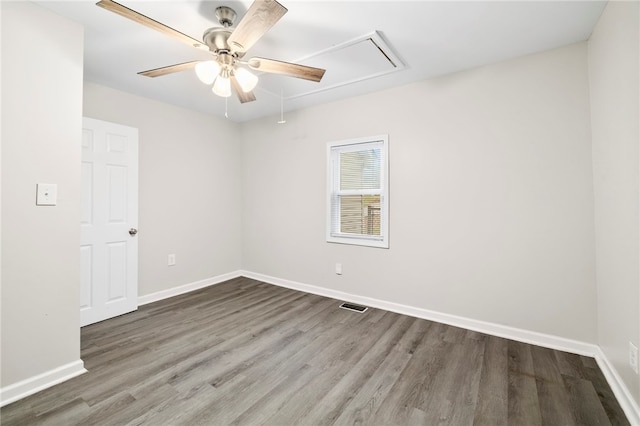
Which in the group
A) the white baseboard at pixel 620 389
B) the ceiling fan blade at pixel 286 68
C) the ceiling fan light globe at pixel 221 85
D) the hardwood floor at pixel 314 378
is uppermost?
the ceiling fan blade at pixel 286 68

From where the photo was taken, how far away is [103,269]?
2.92m

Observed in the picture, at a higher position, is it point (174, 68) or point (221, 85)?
point (174, 68)

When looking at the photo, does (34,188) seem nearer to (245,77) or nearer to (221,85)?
A: (221,85)

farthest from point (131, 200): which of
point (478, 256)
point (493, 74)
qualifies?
point (493, 74)

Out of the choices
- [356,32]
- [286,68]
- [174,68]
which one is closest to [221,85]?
[174,68]

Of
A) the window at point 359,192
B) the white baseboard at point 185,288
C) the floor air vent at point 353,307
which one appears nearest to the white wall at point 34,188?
the white baseboard at point 185,288

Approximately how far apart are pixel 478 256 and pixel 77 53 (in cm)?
366

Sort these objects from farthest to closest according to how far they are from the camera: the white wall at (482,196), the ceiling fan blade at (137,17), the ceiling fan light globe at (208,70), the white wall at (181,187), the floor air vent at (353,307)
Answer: the white wall at (181,187), the floor air vent at (353,307), the white wall at (482,196), the ceiling fan light globe at (208,70), the ceiling fan blade at (137,17)

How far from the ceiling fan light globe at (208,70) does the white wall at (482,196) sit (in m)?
1.93

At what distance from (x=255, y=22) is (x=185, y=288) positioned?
134 inches

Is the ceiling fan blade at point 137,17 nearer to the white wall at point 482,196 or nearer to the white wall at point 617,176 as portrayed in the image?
the white wall at point 482,196

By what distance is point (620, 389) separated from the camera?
5.65ft

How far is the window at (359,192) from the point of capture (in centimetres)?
323

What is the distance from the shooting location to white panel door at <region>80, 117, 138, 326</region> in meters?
2.79
